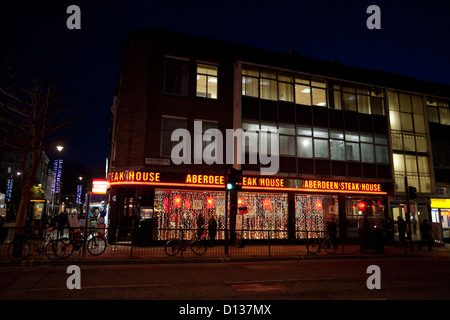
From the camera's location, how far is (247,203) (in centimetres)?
2072

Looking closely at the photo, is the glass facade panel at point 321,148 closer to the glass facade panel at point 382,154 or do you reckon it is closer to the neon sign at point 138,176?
the glass facade panel at point 382,154

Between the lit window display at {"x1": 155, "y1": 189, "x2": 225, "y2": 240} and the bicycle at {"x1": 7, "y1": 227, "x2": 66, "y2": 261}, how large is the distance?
6218mm

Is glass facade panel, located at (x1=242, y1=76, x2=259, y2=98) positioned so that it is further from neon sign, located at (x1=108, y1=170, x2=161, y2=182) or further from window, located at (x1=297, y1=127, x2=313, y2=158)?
neon sign, located at (x1=108, y1=170, x2=161, y2=182)

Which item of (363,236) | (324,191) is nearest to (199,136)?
(324,191)

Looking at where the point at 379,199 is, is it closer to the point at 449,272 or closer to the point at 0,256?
the point at 449,272

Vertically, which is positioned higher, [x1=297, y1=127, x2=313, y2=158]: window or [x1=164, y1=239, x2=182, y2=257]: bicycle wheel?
[x1=297, y1=127, x2=313, y2=158]: window

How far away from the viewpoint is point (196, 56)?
69.3 ft

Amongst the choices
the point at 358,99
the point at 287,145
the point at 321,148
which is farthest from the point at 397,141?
the point at 287,145

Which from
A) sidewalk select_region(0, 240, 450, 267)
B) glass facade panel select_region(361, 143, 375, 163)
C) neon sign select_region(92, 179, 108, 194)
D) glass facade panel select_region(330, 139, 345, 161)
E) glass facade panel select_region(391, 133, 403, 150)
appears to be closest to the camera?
sidewalk select_region(0, 240, 450, 267)

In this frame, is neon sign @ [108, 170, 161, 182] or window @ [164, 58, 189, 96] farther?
window @ [164, 58, 189, 96]

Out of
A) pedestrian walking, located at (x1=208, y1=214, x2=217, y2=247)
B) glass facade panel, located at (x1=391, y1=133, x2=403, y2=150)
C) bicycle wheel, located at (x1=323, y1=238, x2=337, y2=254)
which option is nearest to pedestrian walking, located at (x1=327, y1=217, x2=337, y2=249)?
bicycle wheel, located at (x1=323, y1=238, x2=337, y2=254)

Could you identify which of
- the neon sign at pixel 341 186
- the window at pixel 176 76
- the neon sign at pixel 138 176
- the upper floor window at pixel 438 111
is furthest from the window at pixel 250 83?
the upper floor window at pixel 438 111

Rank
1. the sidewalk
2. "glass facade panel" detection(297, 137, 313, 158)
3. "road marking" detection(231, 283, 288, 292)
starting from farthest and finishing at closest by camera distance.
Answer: "glass facade panel" detection(297, 137, 313, 158) < the sidewalk < "road marking" detection(231, 283, 288, 292)

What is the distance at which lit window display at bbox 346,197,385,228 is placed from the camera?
75.3ft
